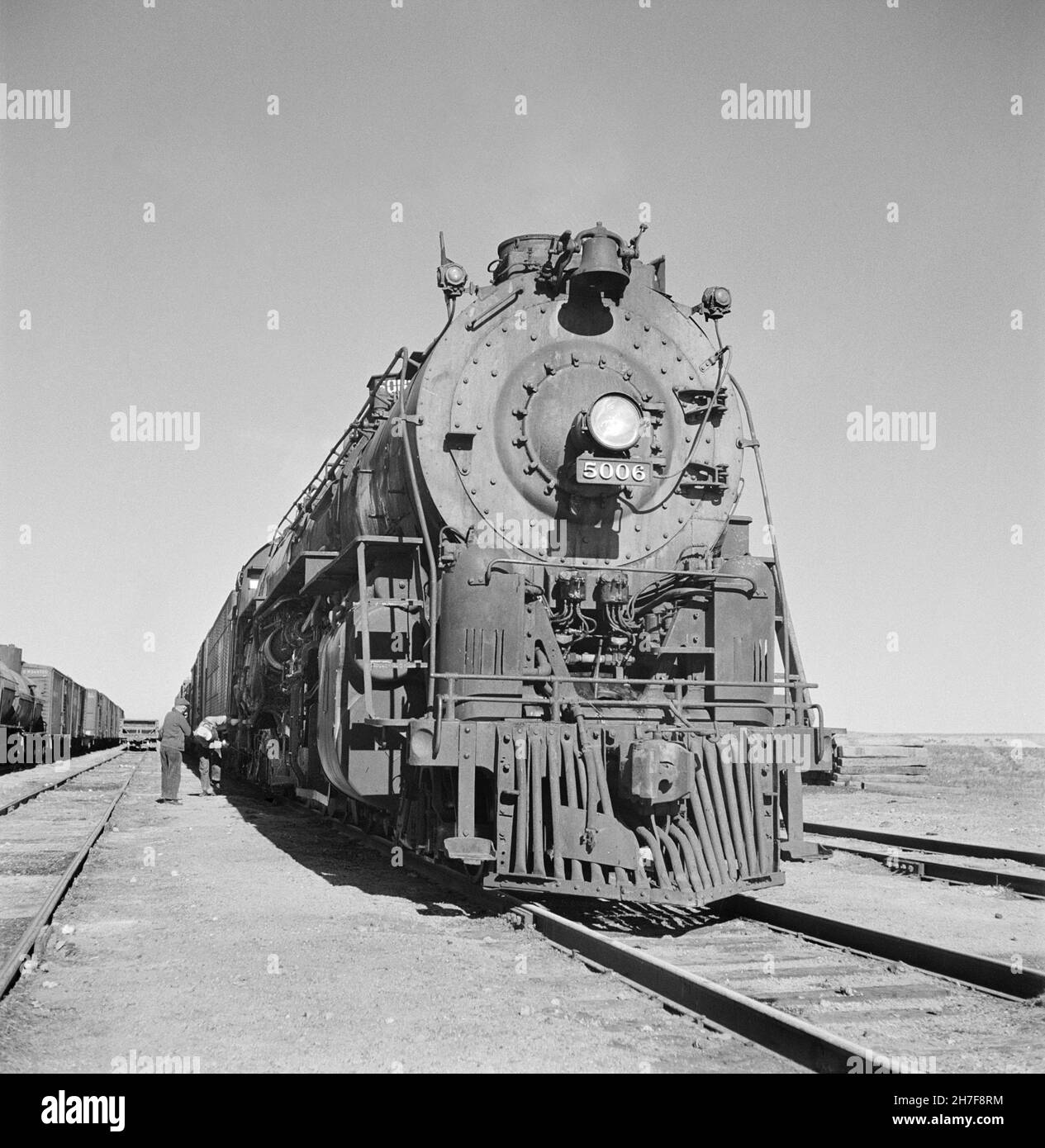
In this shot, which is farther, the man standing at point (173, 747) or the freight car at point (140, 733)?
the freight car at point (140, 733)

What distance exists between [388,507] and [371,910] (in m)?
2.86

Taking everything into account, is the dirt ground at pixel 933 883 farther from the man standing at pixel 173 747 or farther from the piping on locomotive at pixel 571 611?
the man standing at pixel 173 747

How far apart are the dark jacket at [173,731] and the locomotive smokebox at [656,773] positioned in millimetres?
11965

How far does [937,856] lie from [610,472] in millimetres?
6332

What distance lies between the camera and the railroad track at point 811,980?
175 inches

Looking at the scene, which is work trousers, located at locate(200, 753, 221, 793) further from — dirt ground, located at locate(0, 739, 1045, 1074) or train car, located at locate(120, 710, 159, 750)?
train car, located at locate(120, 710, 159, 750)

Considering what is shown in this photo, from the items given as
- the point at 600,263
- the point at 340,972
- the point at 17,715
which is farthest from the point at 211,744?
the point at 340,972

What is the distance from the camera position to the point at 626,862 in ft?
21.6

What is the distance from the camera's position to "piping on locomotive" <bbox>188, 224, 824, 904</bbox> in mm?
6758

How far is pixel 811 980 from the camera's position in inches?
228

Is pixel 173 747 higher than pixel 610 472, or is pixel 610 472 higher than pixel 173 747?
pixel 610 472

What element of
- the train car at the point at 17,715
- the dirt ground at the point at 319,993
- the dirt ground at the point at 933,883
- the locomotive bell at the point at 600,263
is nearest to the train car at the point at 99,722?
the train car at the point at 17,715

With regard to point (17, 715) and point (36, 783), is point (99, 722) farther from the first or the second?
point (36, 783)
